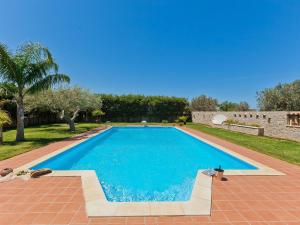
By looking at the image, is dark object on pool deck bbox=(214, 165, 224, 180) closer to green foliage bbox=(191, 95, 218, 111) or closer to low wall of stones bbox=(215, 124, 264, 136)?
low wall of stones bbox=(215, 124, 264, 136)

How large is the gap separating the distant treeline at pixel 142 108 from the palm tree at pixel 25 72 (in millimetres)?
16384

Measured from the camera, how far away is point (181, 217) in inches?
121

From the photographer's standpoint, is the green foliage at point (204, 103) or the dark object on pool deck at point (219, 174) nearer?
the dark object on pool deck at point (219, 174)

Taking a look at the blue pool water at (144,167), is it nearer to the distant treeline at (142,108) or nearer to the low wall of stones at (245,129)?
the low wall of stones at (245,129)

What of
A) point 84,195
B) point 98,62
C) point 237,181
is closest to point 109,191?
point 84,195

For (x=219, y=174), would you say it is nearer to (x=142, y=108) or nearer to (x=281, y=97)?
(x=142, y=108)

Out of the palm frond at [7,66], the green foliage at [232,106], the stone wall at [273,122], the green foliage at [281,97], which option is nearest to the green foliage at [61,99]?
the palm frond at [7,66]

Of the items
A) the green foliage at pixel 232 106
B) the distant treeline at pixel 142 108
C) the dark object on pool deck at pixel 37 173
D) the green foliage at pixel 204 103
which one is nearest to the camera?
the dark object on pool deck at pixel 37 173

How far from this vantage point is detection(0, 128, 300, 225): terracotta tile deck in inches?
116

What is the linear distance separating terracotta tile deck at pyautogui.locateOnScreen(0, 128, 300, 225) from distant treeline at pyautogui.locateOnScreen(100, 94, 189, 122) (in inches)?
938

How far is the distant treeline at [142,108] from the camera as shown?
28.3 m

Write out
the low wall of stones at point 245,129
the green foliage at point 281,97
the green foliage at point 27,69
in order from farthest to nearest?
the green foliage at point 281,97 < the low wall of stones at point 245,129 < the green foliage at point 27,69

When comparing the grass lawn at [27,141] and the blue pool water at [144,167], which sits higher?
the grass lawn at [27,141]

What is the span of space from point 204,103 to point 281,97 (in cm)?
1693
